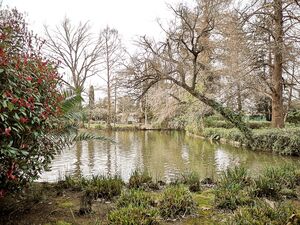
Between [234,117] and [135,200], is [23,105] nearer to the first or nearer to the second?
[135,200]

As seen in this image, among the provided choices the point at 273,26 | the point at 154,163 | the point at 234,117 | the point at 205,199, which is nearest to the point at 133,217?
the point at 205,199

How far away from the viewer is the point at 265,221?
9.06 feet

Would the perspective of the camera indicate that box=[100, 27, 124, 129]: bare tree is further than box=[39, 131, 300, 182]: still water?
Yes

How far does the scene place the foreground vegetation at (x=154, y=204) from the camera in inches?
116

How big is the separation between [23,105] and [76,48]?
78.1 feet

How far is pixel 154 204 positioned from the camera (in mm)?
3551

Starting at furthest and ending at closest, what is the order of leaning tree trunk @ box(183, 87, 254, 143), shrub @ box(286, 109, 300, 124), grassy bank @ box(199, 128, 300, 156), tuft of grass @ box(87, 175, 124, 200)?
shrub @ box(286, 109, 300, 124), leaning tree trunk @ box(183, 87, 254, 143), grassy bank @ box(199, 128, 300, 156), tuft of grass @ box(87, 175, 124, 200)

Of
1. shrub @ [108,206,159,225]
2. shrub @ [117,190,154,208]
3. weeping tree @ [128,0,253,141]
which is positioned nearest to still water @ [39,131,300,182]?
weeping tree @ [128,0,253,141]

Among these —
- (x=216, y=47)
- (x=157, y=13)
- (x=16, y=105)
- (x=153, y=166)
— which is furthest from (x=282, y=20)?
(x=16, y=105)

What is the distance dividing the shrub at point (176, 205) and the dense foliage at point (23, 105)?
1.58 metres

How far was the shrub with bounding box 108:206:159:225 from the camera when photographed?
279 cm

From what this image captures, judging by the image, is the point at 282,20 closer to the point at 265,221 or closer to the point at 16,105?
the point at 265,221

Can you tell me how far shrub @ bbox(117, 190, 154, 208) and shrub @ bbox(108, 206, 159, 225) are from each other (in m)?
0.27

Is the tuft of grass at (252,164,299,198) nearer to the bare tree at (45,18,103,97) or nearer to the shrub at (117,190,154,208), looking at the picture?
the shrub at (117,190,154,208)
